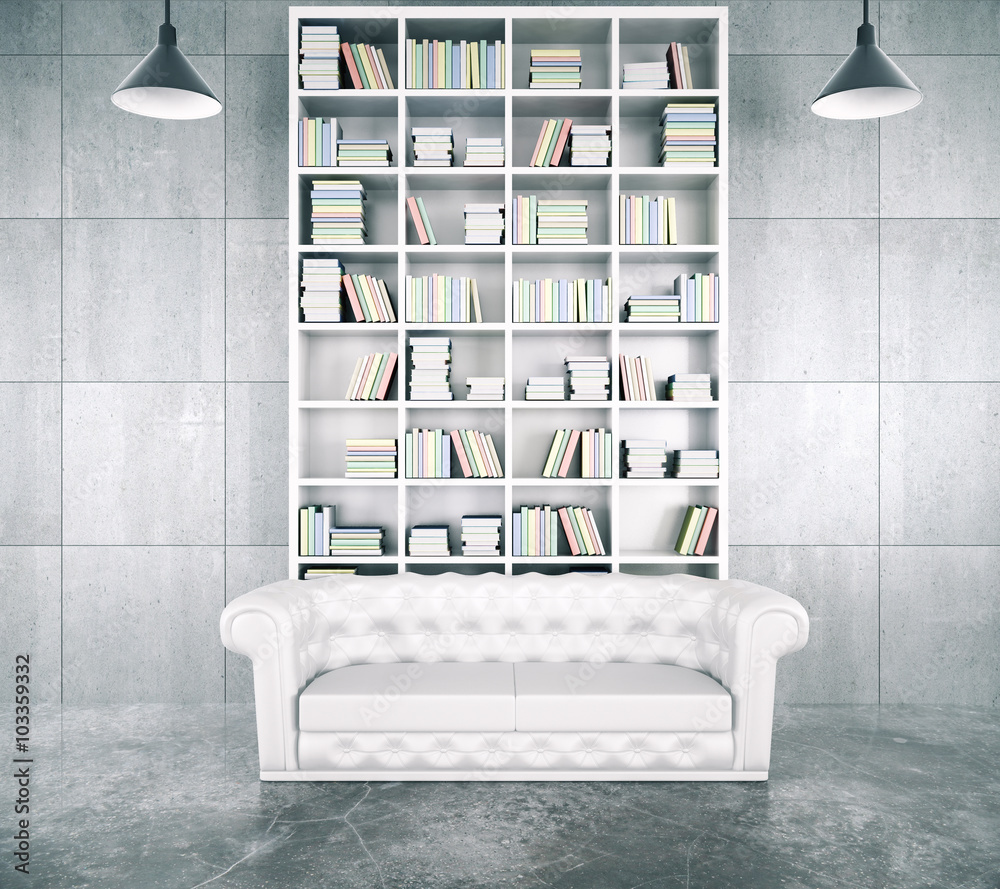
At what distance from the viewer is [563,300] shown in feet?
12.1

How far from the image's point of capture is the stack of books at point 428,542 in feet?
12.1

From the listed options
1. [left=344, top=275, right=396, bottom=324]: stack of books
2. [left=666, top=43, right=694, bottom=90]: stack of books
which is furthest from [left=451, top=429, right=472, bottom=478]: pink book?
[left=666, top=43, right=694, bottom=90]: stack of books

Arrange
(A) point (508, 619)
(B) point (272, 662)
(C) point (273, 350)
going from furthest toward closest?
(C) point (273, 350) → (A) point (508, 619) → (B) point (272, 662)

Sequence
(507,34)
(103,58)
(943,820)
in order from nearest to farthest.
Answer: (943,820), (507,34), (103,58)

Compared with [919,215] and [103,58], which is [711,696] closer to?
[919,215]

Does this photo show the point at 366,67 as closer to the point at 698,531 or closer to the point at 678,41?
the point at 678,41

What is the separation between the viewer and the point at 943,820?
265cm

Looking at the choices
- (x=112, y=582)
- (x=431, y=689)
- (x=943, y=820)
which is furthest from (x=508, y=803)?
(x=112, y=582)

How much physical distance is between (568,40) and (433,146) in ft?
3.30

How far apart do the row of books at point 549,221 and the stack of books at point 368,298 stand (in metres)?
0.75

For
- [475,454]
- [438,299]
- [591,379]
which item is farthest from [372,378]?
[591,379]

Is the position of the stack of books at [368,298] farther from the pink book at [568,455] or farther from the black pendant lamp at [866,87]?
the black pendant lamp at [866,87]

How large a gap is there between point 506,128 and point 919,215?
92.4 inches

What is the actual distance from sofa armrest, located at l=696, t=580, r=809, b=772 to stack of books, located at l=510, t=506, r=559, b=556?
1.04m
